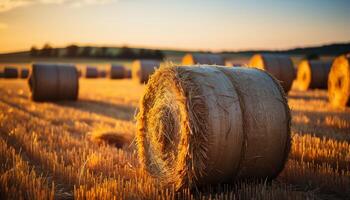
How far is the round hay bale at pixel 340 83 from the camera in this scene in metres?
11.6

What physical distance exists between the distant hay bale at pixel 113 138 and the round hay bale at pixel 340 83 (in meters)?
7.70

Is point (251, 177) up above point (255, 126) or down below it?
below

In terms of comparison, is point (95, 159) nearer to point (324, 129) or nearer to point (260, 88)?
point (260, 88)

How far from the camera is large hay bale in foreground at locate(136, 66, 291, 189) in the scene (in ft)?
13.8

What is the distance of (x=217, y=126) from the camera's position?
4184 millimetres

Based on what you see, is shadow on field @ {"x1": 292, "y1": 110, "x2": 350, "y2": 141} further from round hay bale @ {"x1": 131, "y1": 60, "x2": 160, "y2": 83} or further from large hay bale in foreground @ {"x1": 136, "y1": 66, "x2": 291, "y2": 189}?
round hay bale @ {"x1": 131, "y1": 60, "x2": 160, "y2": 83}

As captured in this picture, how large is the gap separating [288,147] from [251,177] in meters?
0.61

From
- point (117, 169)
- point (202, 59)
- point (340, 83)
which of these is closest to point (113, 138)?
point (117, 169)

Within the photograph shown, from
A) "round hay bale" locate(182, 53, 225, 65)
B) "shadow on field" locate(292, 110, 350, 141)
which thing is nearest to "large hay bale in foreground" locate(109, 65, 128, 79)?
"round hay bale" locate(182, 53, 225, 65)

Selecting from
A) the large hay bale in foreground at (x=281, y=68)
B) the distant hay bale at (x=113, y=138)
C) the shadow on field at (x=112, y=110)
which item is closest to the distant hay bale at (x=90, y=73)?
the shadow on field at (x=112, y=110)

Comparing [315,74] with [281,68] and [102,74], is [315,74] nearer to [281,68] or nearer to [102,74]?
[281,68]

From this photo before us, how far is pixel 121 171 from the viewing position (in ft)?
17.2

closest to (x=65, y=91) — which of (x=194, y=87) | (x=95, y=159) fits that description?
(x=95, y=159)

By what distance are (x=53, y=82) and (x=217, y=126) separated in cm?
1196
